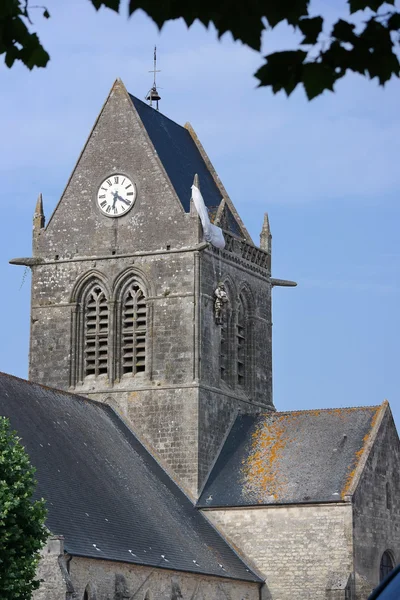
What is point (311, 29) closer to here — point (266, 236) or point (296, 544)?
point (296, 544)

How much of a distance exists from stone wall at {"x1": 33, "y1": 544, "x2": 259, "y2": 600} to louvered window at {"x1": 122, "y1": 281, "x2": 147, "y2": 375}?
7.21 metres

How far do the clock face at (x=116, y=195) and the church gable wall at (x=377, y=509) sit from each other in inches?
381

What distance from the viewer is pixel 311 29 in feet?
20.9

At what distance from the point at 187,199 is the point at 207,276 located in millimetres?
2483

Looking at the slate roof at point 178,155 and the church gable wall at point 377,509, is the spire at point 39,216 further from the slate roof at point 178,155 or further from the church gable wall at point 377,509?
the church gable wall at point 377,509

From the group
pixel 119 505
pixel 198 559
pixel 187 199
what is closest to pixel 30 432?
pixel 119 505

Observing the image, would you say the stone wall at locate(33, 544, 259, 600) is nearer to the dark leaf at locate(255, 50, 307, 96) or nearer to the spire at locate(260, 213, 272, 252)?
the spire at locate(260, 213, 272, 252)

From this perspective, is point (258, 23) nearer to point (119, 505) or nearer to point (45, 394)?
point (119, 505)

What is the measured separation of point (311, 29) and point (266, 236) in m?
35.1

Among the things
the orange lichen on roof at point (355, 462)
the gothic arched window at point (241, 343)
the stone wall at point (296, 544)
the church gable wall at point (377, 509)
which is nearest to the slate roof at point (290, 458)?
the orange lichen on roof at point (355, 462)

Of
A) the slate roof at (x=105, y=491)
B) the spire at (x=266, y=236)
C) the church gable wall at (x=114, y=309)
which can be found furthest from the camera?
the spire at (x=266, y=236)

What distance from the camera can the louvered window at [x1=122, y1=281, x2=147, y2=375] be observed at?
121 feet

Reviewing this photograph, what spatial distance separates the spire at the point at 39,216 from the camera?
3878cm

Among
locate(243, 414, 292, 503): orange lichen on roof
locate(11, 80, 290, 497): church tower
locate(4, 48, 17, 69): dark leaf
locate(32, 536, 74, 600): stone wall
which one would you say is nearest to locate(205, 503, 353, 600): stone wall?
locate(243, 414, 292, 503): orange lichen on roof
